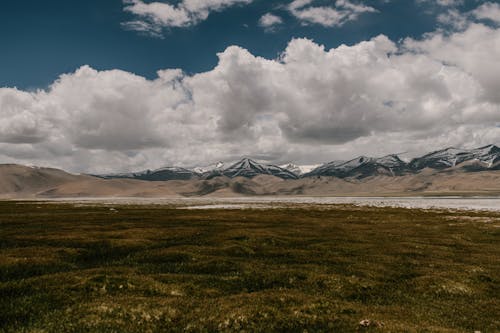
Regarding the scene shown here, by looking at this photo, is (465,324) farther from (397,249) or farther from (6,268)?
(6,268)

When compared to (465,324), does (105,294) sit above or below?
above

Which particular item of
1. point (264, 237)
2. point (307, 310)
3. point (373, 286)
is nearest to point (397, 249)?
point (264, 237)

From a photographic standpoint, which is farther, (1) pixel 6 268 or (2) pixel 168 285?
(1) pixel 6 268

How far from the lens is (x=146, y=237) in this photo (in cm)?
4747

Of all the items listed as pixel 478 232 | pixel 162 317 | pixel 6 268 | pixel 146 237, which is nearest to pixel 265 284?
pixel 162 317

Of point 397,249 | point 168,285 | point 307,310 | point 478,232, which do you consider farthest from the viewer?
point 478,232

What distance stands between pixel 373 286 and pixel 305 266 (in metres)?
6.55

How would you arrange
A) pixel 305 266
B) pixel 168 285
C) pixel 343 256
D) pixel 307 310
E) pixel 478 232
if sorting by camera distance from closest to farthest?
pixel 307 310
pixel 168 285
pixel 305 266
pixel 343 256
pixel 478 232

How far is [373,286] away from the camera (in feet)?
81.9

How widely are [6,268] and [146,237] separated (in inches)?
880

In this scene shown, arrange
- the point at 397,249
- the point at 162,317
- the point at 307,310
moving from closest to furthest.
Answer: the point at 162,317
the point at 307,310
the point at 397,249

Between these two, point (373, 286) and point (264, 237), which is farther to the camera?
point (264, 237)

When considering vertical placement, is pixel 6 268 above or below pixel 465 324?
above

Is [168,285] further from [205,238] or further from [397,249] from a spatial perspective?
[397,249]
